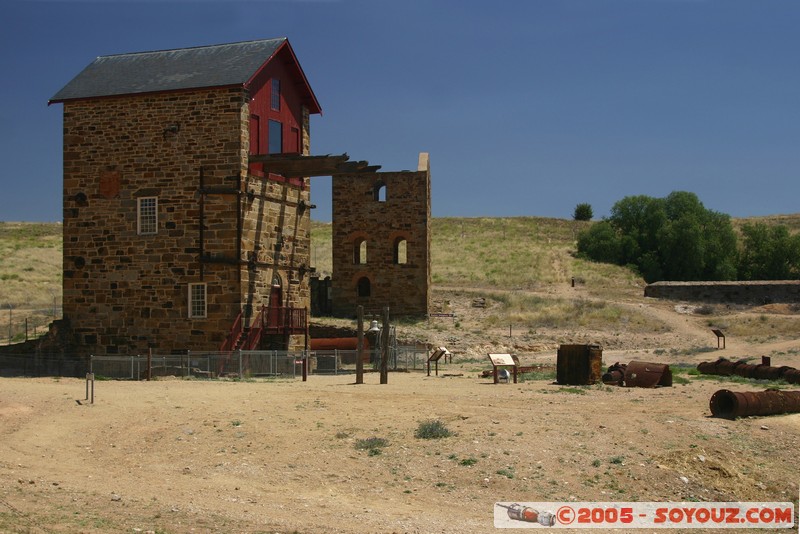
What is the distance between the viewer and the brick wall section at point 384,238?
148 feet

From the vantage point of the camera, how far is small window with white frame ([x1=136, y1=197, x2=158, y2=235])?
98.1 feet

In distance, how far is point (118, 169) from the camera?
30.2 m

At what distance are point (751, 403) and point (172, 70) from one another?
20912 mm

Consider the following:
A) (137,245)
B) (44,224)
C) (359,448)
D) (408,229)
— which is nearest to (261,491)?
(359,448)

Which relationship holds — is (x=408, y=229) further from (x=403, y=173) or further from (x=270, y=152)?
(x=270, y=152)

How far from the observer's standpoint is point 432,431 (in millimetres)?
16938

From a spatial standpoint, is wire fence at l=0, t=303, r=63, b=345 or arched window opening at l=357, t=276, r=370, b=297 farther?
arched window opening at l=357, t=276, r=370, b=297

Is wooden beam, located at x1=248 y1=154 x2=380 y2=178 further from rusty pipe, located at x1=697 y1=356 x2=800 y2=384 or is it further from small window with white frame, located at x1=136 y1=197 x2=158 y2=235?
rusty pipe, located at x1=697 y1=356 x2=800 y2=384

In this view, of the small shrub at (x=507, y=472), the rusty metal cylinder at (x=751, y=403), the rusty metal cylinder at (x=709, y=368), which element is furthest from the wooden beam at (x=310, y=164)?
the small shrub at (x=507, y=472)

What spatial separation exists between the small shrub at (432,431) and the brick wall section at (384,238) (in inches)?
1084

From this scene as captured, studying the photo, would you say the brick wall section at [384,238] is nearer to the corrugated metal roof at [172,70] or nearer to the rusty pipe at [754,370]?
the corrugated metal roof at [172,70]

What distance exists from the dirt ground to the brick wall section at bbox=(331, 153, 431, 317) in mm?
22915

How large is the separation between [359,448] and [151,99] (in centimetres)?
1750

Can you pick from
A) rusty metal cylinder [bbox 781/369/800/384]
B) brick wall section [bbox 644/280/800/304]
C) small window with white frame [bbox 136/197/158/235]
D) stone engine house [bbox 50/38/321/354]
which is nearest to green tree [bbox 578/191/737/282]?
brick wall section [bbox 644/280/800/304]
